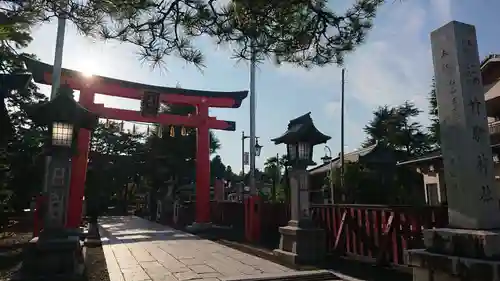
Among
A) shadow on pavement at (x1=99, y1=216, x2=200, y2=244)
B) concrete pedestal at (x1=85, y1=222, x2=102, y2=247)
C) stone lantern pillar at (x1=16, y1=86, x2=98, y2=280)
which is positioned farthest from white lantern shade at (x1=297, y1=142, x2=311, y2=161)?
concrete pedestal at (x1=85, y1=222, x2=102, y2=247)

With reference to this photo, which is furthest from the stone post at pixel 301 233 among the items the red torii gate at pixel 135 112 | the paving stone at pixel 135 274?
the red torii gate at pixel 135 112

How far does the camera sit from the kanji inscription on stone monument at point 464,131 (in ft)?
10.9

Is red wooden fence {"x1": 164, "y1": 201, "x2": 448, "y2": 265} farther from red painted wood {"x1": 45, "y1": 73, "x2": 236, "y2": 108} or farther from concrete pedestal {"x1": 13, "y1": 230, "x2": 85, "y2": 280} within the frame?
red painted wood {"x1": 45, "y1": 73, "x2": 236, "y2": 108}

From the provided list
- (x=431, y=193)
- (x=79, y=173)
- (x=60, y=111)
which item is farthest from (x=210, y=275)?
(x=431, y=193)

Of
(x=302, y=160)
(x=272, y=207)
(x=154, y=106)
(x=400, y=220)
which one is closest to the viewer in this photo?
(x=400, y=220)

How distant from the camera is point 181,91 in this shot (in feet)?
49.4

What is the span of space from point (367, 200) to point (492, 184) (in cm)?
1391

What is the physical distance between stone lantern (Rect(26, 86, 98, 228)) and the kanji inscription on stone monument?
5949 millimetres

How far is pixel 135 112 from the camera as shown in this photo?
15.0 metres

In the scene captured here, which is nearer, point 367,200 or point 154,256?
point 154,256

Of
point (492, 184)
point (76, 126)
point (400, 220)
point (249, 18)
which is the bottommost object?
point (400, 220)

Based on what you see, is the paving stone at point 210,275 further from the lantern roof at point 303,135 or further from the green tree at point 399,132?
the green tree at point 399,132

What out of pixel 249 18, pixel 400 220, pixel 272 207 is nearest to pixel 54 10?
pixel 249 18

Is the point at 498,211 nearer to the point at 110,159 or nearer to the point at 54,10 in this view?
the point at 54,10
